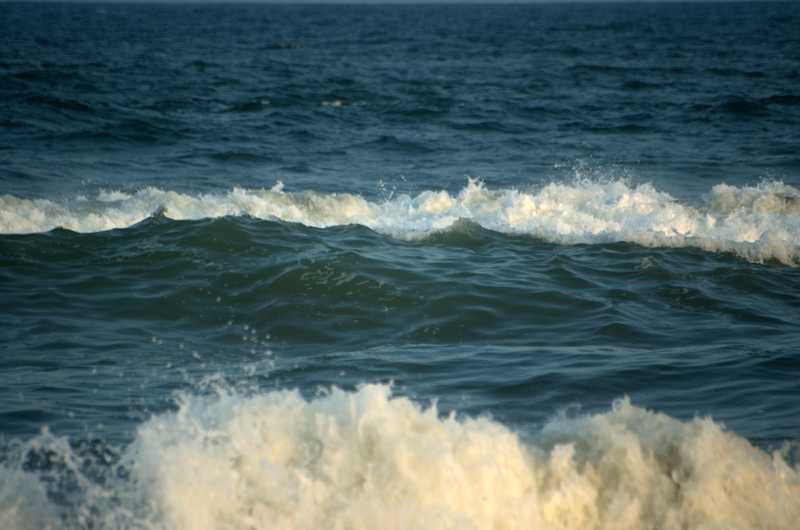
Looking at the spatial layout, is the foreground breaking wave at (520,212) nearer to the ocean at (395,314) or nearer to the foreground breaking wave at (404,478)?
the ocean at (395,314)

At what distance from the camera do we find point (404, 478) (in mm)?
5145

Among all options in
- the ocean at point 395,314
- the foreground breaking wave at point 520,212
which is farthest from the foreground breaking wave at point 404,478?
the foreground breaking wave at point 520,212

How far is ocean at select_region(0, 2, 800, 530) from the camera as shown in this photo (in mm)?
5191

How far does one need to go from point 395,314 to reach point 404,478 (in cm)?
411

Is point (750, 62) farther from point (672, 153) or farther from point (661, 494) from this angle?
point (661, 494)

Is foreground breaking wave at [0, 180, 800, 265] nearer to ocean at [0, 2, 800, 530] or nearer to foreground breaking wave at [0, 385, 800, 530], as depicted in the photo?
ocean at [0, 2, 800, 530]

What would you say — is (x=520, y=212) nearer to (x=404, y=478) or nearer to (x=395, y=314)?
(x=395, y=314)

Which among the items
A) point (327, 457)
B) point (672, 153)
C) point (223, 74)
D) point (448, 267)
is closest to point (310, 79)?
point (223, 74)

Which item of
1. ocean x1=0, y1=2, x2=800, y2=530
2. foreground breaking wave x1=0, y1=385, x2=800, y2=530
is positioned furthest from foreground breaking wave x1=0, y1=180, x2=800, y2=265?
foreground breaking wave x1=0, y1=385, x2=800, y2=530

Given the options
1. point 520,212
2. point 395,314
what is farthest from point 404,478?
point 520,212

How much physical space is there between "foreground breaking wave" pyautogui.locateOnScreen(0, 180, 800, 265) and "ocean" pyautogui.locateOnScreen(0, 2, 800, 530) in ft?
0.20

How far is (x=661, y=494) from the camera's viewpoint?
5203 mm

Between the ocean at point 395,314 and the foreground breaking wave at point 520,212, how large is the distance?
6cm

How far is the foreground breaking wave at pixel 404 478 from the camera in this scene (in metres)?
5.03
